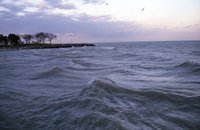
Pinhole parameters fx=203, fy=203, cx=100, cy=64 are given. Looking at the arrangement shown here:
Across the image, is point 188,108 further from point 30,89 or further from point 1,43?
point 1,43

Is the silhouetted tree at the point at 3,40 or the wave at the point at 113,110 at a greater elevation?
the silhouetted tree at the point at 3,40

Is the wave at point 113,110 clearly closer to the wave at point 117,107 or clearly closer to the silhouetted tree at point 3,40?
the wave at point 117,107

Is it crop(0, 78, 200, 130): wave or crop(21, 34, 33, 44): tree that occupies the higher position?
crop(21, 34, 33, 44): tree

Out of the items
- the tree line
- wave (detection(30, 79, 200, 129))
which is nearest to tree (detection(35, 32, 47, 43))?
the tree line

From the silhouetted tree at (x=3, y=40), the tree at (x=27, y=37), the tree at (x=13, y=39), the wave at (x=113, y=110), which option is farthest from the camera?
the tree at (x=27, y=37)

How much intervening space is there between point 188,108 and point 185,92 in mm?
2101

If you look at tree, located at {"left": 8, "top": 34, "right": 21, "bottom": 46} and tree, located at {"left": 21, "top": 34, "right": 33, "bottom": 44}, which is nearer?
tree, located at {"left": 8, "top": 34, "right": 21, "bottom": 46}

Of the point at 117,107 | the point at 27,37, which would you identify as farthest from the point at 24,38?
the point at 117,107

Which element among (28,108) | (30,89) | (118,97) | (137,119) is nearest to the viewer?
(137,119)

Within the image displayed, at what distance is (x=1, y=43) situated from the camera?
331ft

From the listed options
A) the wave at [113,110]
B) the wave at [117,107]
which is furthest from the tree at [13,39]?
the wave at [113,110]

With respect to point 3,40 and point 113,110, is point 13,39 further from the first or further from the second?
point 113,110

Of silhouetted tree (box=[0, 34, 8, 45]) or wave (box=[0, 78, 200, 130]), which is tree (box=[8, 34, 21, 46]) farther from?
wave (box=[0, 78, 200, 130])

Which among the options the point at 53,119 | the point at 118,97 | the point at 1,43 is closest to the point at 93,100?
the point at 118,97
